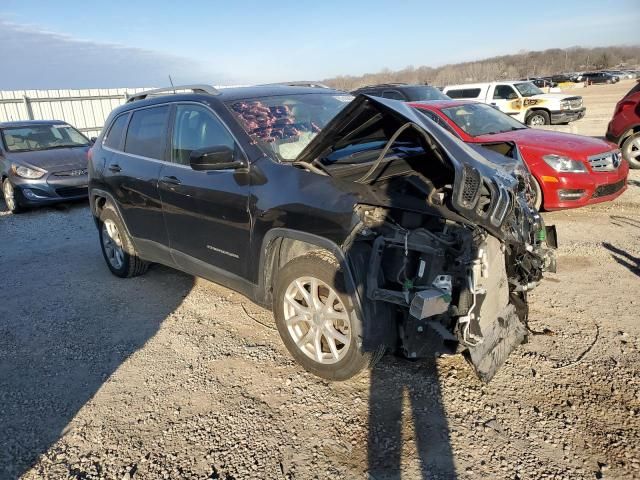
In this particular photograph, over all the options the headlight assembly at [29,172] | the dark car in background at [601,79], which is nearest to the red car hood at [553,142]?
the headlight assembly at [29,172]

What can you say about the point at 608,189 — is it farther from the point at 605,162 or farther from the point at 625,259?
the point at 625,259

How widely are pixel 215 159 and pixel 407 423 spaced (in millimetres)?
2112

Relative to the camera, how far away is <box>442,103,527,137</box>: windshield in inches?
276

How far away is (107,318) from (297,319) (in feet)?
7.04

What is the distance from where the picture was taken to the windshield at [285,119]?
3.59 m

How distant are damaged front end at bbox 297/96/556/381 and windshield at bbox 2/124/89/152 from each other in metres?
8.80

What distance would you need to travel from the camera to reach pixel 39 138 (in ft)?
33.0

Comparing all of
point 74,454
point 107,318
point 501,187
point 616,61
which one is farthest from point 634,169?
point 616,61

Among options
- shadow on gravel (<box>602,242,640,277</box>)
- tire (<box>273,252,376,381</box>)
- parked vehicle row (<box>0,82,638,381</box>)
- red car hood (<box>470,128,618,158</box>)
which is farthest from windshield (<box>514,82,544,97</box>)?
tire (<box>273,252,376,381</box>)

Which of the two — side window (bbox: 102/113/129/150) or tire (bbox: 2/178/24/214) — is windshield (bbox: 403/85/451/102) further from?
tire (bbox: 2/178/24/214)

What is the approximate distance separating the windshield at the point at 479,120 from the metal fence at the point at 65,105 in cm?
1594

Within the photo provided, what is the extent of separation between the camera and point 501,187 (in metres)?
2.90

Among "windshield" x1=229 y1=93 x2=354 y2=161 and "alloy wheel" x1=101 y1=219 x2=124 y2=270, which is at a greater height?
"windshield" x1=229 y1=93 x2=354 y2=161

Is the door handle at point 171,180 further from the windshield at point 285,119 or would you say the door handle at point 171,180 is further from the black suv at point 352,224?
the windshield at point 285,119
